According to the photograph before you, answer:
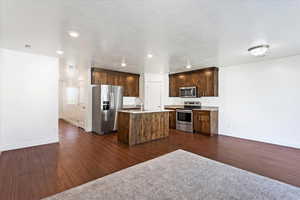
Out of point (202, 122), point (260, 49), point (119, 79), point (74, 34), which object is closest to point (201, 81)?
point (202, 122)

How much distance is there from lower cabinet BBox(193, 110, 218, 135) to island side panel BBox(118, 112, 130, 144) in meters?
2.85

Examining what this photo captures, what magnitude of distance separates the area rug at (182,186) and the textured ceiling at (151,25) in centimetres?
249

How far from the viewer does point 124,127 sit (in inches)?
160

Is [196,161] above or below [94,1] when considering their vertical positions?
below

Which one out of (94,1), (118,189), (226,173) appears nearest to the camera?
(94,1)

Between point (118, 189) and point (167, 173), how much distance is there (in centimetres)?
87

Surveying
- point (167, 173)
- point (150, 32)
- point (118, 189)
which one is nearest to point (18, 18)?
point (150, 32)

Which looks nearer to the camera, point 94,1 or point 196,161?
point 94,1

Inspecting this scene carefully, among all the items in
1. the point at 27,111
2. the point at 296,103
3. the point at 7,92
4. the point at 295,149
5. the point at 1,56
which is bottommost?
the point at 295,149

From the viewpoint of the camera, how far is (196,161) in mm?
2846

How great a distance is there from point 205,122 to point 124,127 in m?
3.02

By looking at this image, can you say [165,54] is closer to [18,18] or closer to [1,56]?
[18,18]

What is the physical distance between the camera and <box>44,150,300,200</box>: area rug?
71.9 inches

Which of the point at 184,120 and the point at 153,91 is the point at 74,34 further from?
the point at 184,120
